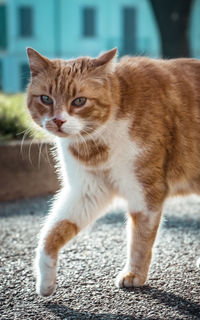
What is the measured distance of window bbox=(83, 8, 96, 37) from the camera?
1992 cm

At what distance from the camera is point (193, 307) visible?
90.7 inches

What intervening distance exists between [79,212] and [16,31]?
18429 mm

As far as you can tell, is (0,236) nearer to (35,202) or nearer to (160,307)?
(35,202)

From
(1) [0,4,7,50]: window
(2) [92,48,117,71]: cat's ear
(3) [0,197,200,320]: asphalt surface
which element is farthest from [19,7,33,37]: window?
(2) [92,48,117,71]: cat's ear

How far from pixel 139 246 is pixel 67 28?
18209 millimetres

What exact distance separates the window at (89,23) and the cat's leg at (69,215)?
18.1 m

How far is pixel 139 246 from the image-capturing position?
2.56m

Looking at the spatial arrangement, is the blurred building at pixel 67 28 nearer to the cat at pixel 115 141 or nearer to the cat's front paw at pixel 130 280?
the cat at pixel 115 141

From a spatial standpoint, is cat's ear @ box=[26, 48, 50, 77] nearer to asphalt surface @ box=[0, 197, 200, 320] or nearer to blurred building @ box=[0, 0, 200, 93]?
asphalt surface @ box=[0, 197, 200, 320]

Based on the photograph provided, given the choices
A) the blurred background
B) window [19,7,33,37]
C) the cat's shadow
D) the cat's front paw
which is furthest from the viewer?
window [19,7,33,37]

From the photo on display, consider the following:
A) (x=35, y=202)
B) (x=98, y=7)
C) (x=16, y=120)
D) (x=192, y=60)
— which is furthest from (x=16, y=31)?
(x=192, y=60)

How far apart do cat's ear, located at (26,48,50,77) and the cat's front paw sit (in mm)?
1209

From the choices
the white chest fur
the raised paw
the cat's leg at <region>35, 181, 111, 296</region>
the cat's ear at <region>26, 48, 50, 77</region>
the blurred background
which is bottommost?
the blurred background

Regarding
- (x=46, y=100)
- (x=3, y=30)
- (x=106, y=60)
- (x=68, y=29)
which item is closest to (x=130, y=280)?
(x=46, y=100)
